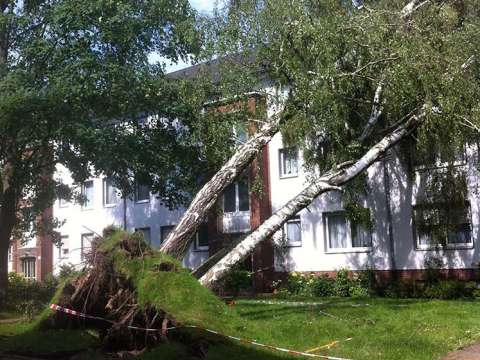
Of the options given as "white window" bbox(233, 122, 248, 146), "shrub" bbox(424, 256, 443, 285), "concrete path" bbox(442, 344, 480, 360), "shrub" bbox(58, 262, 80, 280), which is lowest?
"concrete path" bbox(442, 344, 480, 360)

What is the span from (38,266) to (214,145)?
27.3 m

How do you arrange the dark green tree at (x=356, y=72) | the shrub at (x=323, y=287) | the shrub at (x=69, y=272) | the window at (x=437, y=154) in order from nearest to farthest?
the shrub at (x=69, y=272) < the dark green tree at (x=356, y=72) < the window at (x=437, y=154) < the shrub at (x=323, y=287)

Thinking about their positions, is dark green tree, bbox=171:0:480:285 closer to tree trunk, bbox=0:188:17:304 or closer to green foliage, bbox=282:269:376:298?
green foliage, bbox=282:269:376:298

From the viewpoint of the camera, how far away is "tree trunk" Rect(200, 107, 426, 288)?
1295 centimetres

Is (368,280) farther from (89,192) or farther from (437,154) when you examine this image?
(89,192)

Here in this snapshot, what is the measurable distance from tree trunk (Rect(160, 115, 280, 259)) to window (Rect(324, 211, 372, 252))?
10211 millimetres

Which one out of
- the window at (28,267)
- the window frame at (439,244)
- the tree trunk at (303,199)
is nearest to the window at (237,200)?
the window frame at (439,244)

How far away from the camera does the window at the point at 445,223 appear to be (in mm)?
18203

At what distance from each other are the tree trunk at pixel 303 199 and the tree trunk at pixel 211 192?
3.55 ft

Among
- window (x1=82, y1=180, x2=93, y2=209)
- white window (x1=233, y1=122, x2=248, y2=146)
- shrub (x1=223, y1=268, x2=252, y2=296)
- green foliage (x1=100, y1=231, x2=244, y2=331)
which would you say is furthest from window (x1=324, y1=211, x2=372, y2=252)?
window (x1=82, y1=180, x2=93, y2=209)

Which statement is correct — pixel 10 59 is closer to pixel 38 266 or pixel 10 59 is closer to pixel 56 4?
pixel 56 4

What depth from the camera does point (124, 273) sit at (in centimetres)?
1009

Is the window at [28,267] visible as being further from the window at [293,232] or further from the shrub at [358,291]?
the shrub at [358,291]

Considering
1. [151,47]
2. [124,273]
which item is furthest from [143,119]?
[124,273]
